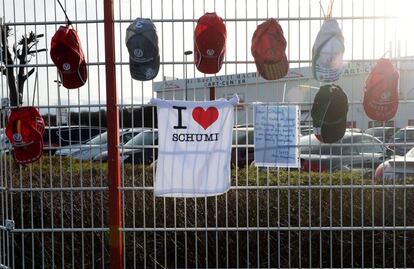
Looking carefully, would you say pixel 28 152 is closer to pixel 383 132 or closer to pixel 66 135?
pixel 66 135

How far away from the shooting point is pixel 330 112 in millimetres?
3973

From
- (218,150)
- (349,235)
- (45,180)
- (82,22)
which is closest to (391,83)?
(218,150)

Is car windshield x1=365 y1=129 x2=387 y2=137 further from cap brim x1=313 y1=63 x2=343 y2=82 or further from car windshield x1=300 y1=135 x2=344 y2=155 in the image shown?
cap brim x1=313 y1=63 x2=343 y2=82

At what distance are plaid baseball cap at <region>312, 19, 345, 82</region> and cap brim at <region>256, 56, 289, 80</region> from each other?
19 centimetres

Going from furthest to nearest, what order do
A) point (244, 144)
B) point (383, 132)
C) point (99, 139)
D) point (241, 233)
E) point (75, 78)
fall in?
1. point (241, 233)
2. point (244, 144)
3. point (99, 139)
4. point (383, 132)
5. point (75, 78)

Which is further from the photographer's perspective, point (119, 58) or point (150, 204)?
point (150, 204)

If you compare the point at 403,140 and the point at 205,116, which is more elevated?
the point at 205,116

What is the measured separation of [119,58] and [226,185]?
43.6 inches

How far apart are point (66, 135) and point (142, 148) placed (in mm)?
530

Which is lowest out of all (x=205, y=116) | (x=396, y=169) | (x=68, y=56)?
(x=396, y=169)

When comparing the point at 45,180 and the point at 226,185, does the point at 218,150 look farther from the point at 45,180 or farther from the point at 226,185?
the point at 45,180

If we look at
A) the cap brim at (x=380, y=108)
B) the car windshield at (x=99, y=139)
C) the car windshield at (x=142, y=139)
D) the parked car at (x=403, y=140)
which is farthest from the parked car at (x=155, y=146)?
the parked car at (x=403, y=140)

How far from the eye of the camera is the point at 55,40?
392 cm

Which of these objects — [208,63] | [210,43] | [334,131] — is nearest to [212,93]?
[208,63]
